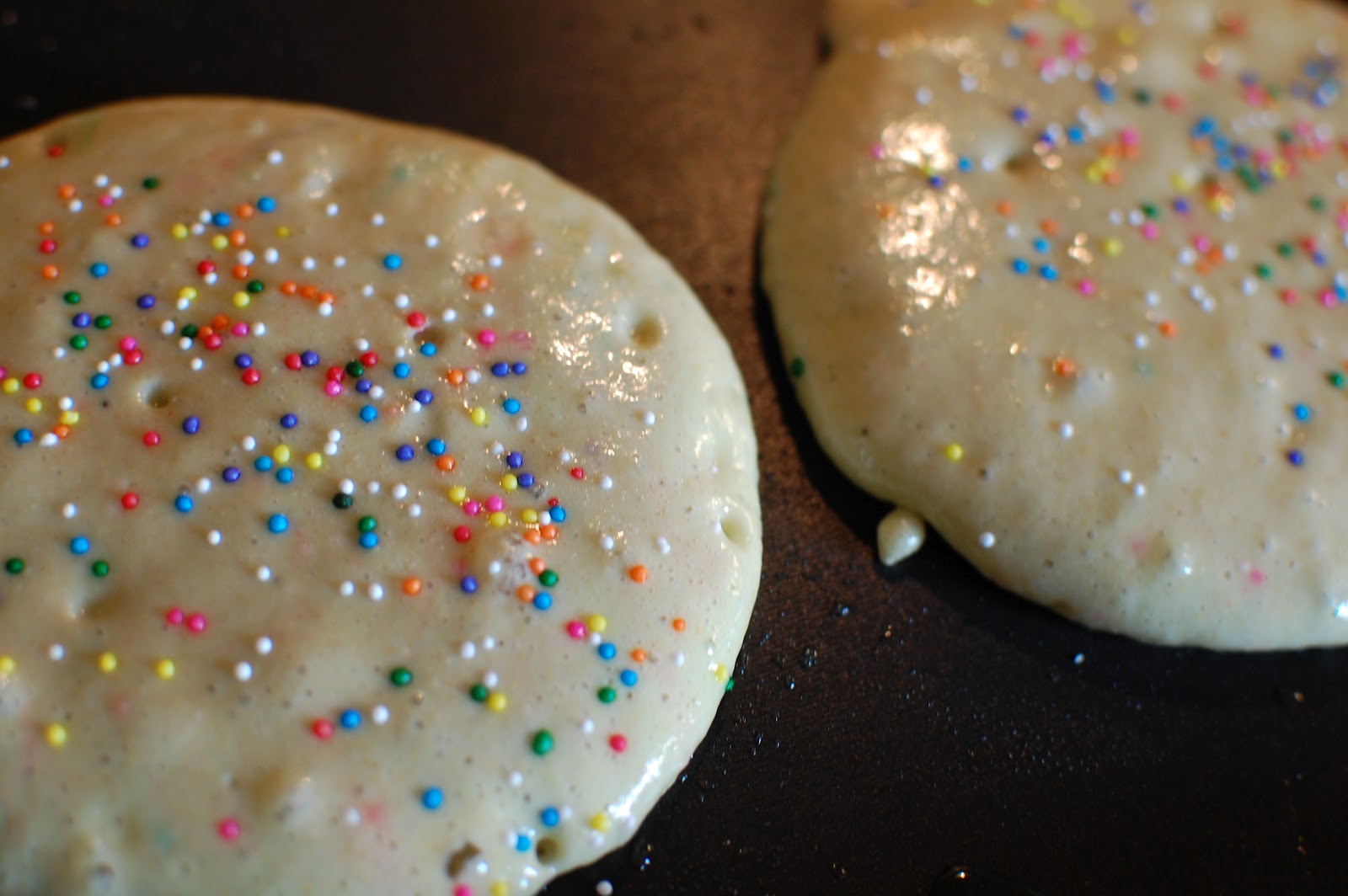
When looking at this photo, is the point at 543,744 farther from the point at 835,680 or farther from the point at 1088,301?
the point at 1088,301

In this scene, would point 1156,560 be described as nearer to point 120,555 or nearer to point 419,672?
point 419,672

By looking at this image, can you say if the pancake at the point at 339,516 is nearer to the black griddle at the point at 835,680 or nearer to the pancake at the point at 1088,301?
the black griddle at the point at 835,680

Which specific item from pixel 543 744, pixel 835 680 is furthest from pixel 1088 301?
pixel 543 744

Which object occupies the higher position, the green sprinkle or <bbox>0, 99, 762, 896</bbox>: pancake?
<bbox>0, 99, 762, 896</bbox>: pancake

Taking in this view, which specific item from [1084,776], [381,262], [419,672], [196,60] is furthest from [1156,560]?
[196,60]

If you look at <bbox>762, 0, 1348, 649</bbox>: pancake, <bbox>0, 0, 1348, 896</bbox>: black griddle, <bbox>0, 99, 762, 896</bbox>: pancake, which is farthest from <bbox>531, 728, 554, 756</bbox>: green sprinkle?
<bbox>762, 0, 1348, 649</bbox>: pancake

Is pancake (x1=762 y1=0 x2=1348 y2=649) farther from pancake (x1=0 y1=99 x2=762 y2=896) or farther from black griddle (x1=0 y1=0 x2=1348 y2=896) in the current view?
pancake (x1=0 y1=99 x2=762 y2=896)
